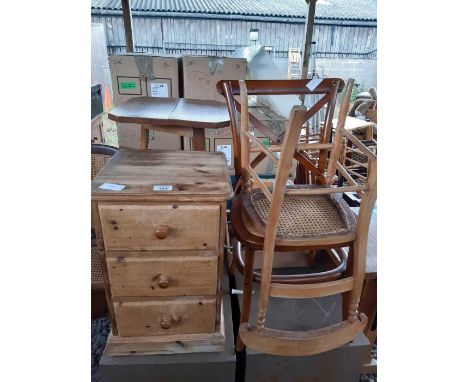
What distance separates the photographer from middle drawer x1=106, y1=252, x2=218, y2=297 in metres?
1.03

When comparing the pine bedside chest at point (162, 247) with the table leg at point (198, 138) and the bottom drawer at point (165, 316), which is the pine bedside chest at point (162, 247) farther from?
the table leg at point (198, 138)

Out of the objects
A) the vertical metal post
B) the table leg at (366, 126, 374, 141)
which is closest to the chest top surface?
the vertical metal post

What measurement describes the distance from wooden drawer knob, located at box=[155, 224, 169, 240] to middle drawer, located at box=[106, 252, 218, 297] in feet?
0.31

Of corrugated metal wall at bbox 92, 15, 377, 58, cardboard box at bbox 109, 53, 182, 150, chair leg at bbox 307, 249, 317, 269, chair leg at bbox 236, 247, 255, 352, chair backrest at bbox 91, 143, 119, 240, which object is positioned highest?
corrugated metal wall at bbox 92, 15, 377, 58

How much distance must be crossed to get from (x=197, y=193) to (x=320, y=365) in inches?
34.9

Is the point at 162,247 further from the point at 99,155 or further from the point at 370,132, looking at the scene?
the point at 370,132

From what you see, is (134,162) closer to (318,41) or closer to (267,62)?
(267,62)

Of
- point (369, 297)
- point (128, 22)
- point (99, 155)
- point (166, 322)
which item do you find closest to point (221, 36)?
point (128, 22)

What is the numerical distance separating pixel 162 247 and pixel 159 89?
1514mm

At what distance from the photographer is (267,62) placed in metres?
3.14

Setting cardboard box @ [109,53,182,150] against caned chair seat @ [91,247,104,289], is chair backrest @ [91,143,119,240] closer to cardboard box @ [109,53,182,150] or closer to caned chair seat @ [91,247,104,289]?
caned chair seat @ [91,247,104,289]

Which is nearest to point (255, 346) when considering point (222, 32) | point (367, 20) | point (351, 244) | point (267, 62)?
point (351, 244)

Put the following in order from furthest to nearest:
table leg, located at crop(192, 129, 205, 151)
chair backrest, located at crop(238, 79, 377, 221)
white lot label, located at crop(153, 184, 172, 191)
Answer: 1. table leg, located at crop(192, 129, 205, 151)
2. white lot label, located at crop(153, 184, 172, 191)
3. chair backrest, located at crop(238, 79, 377, 221)

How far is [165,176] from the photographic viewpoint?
1053 mm
